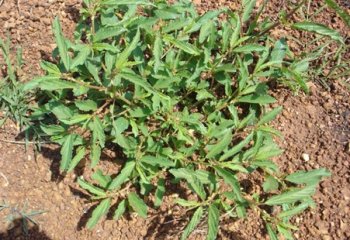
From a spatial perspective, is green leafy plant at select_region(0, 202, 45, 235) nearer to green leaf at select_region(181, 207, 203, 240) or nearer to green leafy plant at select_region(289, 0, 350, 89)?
green leaf at select_region(181, 207, 203, 240)

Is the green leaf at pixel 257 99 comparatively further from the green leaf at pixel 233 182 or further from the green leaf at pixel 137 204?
the green leaf at pixel 137 204

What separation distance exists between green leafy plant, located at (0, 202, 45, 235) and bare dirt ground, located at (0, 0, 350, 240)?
0.08 feet

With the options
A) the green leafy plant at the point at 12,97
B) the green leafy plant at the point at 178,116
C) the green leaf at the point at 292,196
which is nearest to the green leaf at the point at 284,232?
the green leafy plant at the point at 178,116

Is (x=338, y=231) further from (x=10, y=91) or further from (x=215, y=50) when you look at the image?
(x=10, y=91)

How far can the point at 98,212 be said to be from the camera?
239 centimetres

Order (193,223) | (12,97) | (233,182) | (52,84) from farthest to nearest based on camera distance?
(12,97)
(193,223)
(233,182)
(52,84)

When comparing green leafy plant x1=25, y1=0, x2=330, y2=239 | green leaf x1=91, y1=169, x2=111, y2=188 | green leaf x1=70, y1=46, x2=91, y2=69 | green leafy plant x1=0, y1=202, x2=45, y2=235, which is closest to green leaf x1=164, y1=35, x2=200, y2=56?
green leafy plant x1=25, y1=0, x2=330, y2=239

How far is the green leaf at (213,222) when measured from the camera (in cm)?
220

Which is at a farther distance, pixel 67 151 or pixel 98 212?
pixel 98 212

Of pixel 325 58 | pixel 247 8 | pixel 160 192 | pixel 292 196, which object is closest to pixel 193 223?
pixel 160 192

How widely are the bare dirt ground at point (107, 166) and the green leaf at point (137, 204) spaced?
183 millimetres

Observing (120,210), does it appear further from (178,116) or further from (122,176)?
Answer: (178,116)

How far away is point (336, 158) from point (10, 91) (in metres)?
1.78

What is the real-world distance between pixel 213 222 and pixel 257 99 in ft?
2.27
